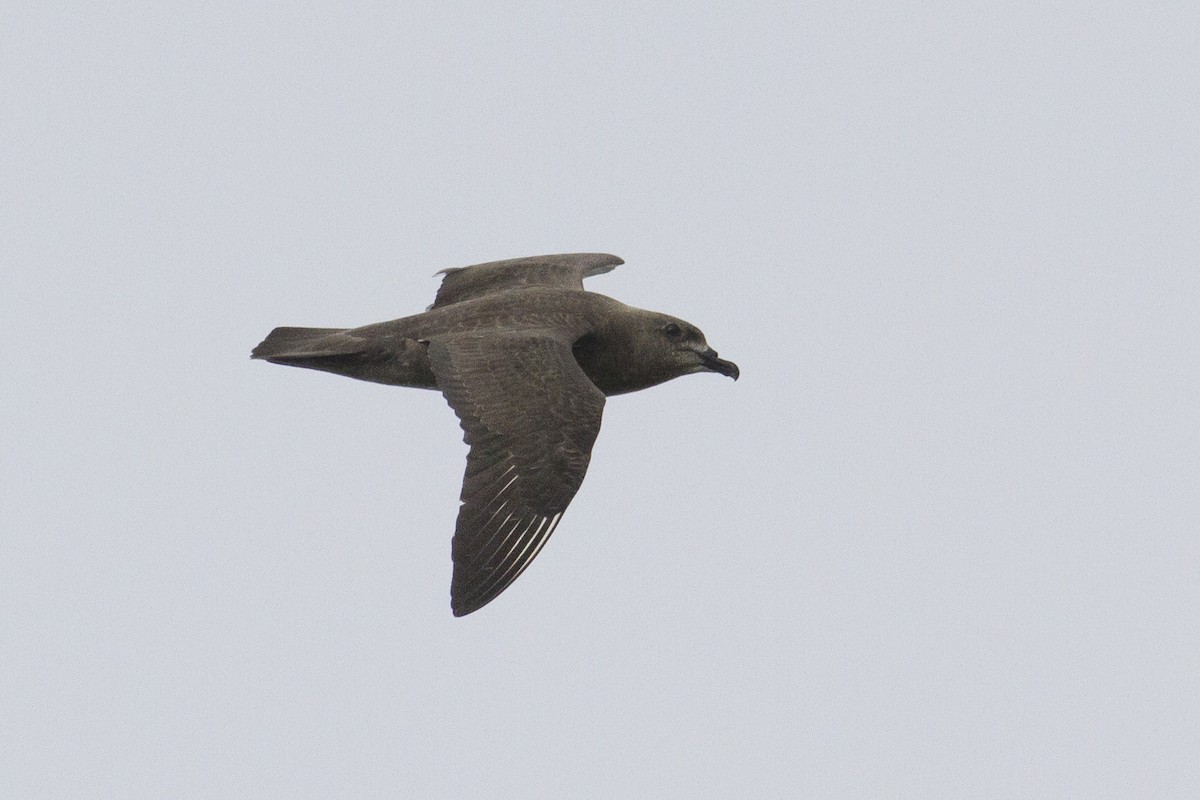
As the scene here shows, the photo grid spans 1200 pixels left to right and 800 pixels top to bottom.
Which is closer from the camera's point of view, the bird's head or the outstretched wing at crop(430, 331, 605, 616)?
the outstretched wing at crop(430, 331, 605, 616)

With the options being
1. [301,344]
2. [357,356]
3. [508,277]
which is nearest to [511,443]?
[357,356]

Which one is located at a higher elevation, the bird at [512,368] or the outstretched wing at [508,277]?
the outstretched wing at [508,277]

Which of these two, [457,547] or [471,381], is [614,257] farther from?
[457,547]

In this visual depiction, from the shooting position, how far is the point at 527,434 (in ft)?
37.4

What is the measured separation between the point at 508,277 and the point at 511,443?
3.39 m

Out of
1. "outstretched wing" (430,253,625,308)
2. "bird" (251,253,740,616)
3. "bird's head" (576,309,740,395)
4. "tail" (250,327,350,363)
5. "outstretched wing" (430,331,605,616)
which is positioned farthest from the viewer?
"outstretched wing" (430,253,625,308)

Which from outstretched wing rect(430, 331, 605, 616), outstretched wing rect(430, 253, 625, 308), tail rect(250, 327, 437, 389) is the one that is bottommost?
outstretched wing rect(430, 331, 605, 616)

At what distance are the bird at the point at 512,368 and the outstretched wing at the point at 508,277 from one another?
1cm

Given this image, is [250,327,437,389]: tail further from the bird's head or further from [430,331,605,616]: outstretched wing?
the bird's head

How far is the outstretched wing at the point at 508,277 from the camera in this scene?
14438 millimetres

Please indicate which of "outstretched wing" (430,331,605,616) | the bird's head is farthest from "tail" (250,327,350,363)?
the bird's head

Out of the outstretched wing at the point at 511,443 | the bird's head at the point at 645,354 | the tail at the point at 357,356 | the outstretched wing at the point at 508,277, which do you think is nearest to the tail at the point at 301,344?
the tail at the point at 357,356

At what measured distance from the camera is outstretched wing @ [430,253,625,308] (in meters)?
14.4

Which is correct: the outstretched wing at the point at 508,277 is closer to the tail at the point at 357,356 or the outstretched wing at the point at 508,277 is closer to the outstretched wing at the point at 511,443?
the tail at the point at 357,356
